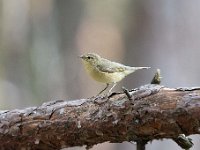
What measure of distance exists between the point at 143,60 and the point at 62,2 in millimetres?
3846

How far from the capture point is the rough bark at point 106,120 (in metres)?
2.87

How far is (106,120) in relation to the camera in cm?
314

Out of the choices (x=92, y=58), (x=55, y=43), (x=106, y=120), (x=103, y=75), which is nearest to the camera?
(x=106, y=120)

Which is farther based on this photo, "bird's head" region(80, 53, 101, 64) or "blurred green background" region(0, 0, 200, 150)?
"blurred green background" region(0, 0, 200, 150)

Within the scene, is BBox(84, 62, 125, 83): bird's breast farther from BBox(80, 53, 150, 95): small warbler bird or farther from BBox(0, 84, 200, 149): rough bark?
BBox(0, 84, 200, 149): rough bark

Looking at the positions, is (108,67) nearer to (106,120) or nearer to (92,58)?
(92,58)

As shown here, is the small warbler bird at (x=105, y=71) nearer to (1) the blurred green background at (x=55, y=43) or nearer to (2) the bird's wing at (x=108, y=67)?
(2) the bird's wing at (x=108, y=67)

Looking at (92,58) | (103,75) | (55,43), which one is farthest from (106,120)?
(55,43)

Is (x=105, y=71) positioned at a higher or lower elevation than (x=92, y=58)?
lower

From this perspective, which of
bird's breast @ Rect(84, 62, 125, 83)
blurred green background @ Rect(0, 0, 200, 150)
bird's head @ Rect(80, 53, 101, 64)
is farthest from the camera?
blurred green background @ Rect(0, 0, 200, 150)

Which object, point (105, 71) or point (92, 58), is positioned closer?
point (105, 71)

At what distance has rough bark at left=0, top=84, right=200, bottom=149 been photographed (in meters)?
2.87

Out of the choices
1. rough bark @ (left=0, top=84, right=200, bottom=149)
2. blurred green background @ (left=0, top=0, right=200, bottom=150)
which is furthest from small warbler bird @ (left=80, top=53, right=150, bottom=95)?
blurred green background @ (left=0, top=0, right=200, bottom=150)

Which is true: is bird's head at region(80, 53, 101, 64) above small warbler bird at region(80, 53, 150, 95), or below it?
above
